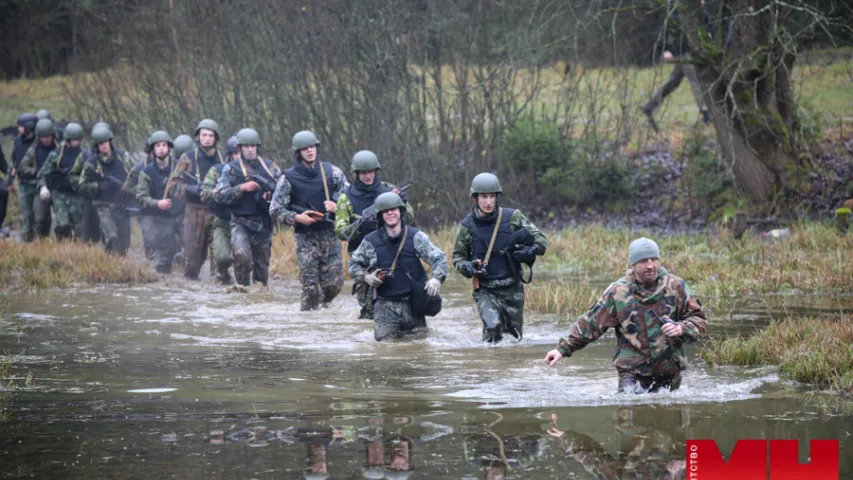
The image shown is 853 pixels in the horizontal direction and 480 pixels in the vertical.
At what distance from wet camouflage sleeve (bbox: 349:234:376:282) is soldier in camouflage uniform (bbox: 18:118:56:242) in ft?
32.5

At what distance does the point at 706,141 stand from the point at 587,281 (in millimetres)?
9700

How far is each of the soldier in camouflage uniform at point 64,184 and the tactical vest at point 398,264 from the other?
9161 mm

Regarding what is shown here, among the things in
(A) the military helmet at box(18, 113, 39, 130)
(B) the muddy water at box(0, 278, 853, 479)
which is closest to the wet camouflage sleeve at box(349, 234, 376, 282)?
(B) the muddy water at box(0, 278, 853, 479)

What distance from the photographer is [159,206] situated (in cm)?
1723

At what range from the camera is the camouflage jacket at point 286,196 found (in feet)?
44.7

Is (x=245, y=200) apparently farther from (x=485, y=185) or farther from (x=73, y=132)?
(x=73, y=132)

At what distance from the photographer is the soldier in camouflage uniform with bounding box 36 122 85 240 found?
19.5 meters

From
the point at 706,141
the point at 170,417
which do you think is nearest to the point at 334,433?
the point at 170,417

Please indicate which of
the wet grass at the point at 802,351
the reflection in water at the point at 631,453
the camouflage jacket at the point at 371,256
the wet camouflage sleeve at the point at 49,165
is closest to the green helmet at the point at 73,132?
the wet camouflage sleeve at the point at 49,165

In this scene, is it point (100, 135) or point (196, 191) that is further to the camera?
point (100, 135)

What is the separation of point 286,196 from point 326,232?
0.62 metres

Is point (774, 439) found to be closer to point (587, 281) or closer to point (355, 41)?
point (587, 281)

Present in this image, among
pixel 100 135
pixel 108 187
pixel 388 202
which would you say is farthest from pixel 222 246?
pixel 388 202

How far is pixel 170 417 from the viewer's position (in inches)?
312
